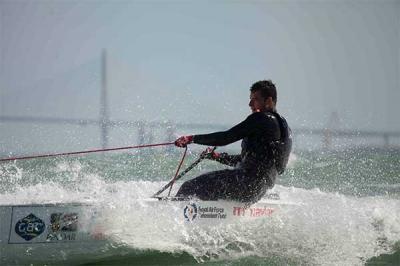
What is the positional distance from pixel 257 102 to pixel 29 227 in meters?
2.29

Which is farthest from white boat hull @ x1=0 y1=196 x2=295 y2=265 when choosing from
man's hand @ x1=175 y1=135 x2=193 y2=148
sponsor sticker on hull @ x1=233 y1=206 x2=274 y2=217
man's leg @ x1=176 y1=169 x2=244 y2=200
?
man's hand @ x1=175 y1=135 x2=193 y2=148

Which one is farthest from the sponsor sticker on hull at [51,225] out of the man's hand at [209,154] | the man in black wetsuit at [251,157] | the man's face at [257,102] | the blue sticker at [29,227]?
the man's face at [257,102]

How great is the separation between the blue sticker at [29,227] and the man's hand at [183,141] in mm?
1303

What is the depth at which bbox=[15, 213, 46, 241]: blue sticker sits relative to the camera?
3.98 metres

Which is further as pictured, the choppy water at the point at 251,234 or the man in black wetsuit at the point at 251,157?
the man in black wetsuit at the point at 251,157

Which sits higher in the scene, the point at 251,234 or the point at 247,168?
the point at 247,168

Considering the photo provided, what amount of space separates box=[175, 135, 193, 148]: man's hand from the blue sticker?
1303mm

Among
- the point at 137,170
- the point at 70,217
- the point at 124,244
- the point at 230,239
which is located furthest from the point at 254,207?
the point at 137,170

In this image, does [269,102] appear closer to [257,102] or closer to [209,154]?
[257,102]

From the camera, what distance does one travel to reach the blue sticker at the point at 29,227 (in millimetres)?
3977

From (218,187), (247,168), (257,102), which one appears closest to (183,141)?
(218,187)

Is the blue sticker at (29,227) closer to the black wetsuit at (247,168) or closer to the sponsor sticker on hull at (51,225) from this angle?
the sponsor sticker on hull at (51,225)

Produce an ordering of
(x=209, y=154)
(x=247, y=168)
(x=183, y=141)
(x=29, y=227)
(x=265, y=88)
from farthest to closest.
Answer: (x=209, y=154), (x=265, y=88), (x=247, y=168), (x=183, y=141), (x=29, y=227)

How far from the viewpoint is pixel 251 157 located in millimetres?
4570
